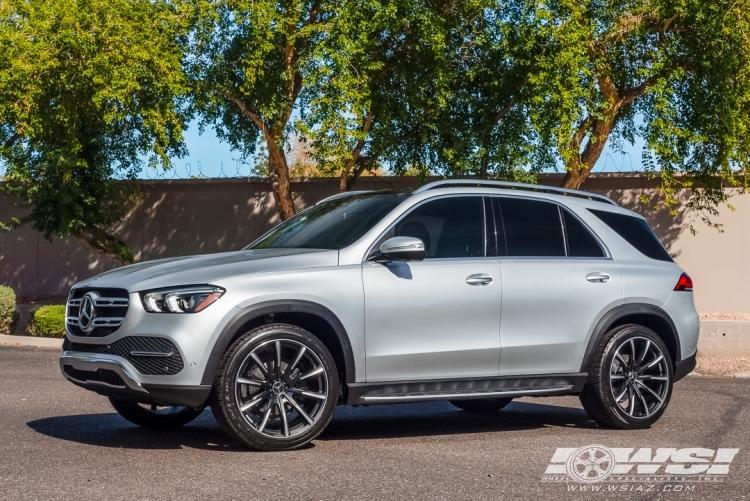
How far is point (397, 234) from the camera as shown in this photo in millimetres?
7820

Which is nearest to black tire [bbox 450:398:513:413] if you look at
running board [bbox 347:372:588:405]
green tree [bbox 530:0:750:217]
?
running board [bbox 347:372:588:405]

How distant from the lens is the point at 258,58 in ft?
57.0

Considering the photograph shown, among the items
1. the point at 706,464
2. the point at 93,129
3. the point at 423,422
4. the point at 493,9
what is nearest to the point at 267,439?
the point at 423,422

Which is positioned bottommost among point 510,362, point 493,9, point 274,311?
point 510,362

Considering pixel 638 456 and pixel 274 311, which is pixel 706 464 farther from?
pixel 274 311

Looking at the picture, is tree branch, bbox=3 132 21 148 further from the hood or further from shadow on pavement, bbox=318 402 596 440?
the hood

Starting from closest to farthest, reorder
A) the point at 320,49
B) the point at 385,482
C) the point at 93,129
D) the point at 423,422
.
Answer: the point at 385,482, the point at 423,422, the point at 320,49, the point at 93,129

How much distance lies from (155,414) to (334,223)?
208 centimetres

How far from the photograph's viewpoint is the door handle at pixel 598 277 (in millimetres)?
8445

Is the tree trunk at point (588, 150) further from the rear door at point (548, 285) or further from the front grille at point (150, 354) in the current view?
the front grille at point (150, 354)

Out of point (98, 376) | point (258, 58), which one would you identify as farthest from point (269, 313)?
point (258, 58)

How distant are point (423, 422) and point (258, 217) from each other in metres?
14.8

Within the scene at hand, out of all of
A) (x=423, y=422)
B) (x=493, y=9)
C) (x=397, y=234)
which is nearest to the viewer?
(x=397, y=234)

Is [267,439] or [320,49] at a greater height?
[320,49]
